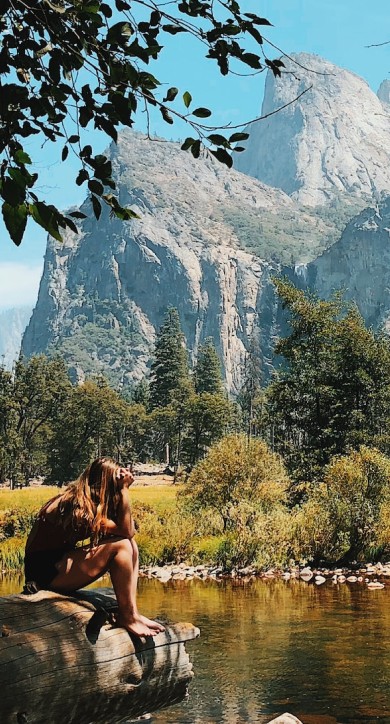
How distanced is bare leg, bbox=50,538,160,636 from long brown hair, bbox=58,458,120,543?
4.7 inches

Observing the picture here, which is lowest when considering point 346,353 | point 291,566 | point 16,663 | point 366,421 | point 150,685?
point 291,566

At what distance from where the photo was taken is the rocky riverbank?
70.3 feet

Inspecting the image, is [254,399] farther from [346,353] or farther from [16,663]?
[16,663]

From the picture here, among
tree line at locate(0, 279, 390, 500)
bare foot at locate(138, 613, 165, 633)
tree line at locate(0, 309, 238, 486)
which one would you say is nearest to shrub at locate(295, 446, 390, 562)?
tree line at locate(0, 279, 390, 500)

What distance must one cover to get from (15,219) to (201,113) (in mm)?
1028

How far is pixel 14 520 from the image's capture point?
28781 millimetres

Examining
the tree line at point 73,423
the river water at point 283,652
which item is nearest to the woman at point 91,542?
the river water at point 283,652

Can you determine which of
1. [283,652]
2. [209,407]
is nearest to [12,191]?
[283,652]

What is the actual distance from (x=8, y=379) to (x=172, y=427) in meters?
20.9

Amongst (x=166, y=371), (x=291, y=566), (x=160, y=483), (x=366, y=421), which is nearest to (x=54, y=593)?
(x=291, y=566)

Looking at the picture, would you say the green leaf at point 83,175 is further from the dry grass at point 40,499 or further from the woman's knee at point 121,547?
the dry grass at point 40,499

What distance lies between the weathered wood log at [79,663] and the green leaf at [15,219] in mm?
2248

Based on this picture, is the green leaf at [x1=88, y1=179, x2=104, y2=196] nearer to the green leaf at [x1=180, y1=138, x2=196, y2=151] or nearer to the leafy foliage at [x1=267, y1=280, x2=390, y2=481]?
the green leaf at [x1=180, y1=138, x2=196, y2=151]

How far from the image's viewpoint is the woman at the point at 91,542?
4766mm
